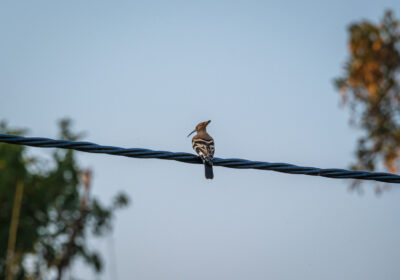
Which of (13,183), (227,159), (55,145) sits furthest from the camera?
(13,183)

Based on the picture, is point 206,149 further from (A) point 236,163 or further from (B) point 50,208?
(B) point 50,208

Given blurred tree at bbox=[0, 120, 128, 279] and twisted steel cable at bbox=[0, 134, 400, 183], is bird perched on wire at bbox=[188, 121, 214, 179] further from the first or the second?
blurred tree at bbox=[0, 120, 128, 279]

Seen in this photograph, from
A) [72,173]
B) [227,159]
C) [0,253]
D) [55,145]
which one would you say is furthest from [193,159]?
[72,173]

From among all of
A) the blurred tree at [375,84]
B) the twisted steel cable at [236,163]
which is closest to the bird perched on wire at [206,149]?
the twisted steel cable at [236,163]

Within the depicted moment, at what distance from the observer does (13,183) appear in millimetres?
29953

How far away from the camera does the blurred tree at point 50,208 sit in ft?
95.2

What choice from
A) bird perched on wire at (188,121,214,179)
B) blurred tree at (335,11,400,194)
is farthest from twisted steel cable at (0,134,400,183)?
blurred tree at (335,11,400,194)

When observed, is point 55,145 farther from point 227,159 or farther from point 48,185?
point 48,185

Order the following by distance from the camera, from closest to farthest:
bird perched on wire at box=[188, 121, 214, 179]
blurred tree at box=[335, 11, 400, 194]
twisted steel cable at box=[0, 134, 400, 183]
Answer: twisted steel cable at box=[0, 134, 400, 183], bird perched on wire at box=[188, 121, 214, 179], blurred tree at box=[335, 11, 400, 194]

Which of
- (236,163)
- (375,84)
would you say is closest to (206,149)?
(236,163)

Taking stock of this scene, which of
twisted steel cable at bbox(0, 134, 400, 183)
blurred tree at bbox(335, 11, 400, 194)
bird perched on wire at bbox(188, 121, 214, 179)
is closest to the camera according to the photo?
twisted steel cable at bbox(0, 134, 400, 183)

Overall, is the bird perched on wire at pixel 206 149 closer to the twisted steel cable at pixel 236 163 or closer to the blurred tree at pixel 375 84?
the twisted steel cable at pixel 236 163

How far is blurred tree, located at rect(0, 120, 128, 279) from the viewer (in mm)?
29016

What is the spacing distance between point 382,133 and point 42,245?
61.3 ft
